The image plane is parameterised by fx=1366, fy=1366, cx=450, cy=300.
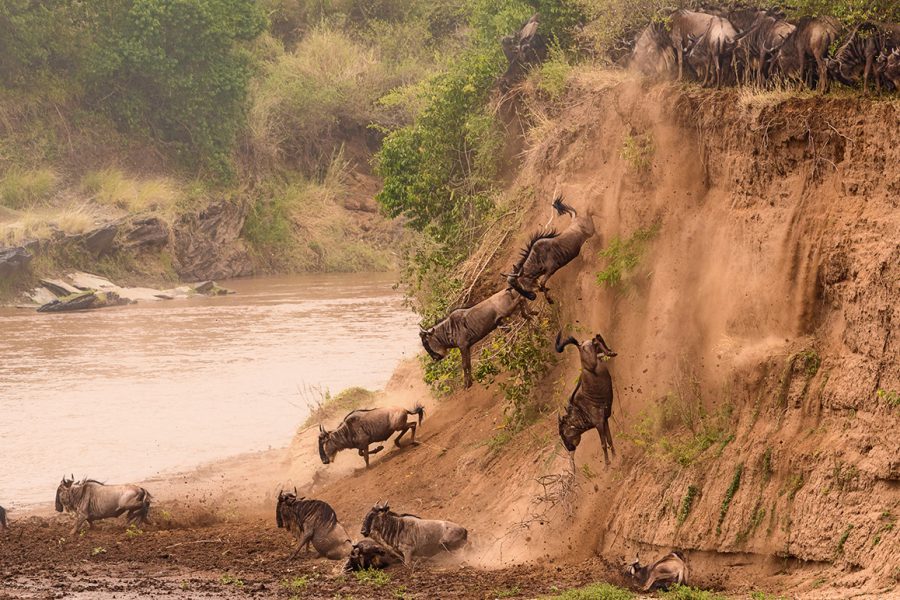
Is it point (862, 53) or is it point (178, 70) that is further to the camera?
point (178, 70)

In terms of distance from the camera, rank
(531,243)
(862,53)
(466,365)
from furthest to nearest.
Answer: (466,365), (531,243), (862,53)

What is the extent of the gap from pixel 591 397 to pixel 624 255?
1843mm

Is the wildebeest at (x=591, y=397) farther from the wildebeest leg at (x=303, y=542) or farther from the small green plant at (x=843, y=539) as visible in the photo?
the wildebeest leg at (x=303, y=542)

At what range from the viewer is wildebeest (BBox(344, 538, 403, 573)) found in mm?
12742

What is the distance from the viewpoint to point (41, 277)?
42.8m

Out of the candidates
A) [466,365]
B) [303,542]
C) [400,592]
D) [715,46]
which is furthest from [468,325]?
[715,46]

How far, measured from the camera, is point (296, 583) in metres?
12.4

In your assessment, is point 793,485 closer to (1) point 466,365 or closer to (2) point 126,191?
(1) point 466,365

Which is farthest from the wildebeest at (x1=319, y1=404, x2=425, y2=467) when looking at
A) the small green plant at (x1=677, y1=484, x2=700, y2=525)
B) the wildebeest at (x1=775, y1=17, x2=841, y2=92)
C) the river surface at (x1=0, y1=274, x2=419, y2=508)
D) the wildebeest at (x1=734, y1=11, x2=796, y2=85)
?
the wildebeest at (x1=775, y1=17, x2=841, y2=92)

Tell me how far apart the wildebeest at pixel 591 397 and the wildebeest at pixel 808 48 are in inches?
115

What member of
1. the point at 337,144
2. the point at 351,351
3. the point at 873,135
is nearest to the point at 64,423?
the point at 351,351

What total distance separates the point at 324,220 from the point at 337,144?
541cm

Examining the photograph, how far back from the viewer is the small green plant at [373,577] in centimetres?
1223

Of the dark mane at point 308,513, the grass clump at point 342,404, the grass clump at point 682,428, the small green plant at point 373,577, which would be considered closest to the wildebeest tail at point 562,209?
the grass clump at point 682,428
